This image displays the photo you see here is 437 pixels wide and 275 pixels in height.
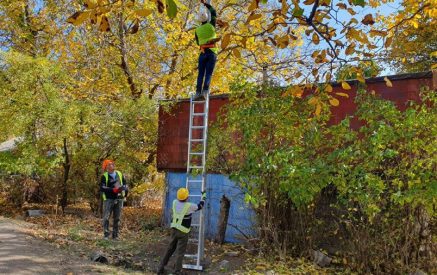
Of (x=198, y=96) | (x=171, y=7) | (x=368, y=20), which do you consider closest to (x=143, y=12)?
(x=171, y=7)

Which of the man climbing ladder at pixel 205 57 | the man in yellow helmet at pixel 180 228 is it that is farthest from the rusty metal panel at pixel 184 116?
the man in yellow helmet at pixel 180 228

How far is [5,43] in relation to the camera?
72.8ft

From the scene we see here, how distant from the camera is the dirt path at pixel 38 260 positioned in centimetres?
796

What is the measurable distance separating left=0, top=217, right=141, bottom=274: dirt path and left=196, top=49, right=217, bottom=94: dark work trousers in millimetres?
4184

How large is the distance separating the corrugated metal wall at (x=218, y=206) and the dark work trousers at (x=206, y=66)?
263 cm

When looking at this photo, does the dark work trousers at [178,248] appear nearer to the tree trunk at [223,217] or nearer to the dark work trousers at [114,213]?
the tree trunk at [223,217]

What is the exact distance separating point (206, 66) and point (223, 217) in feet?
12.5

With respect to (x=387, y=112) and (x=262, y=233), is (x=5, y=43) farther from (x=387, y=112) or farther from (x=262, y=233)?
(x=387, y=112)

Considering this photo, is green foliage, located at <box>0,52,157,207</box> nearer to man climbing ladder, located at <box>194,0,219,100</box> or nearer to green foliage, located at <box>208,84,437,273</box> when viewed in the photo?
man climbing ladder, located at <box>194,0,219,100</box>

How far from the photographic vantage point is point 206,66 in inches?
380

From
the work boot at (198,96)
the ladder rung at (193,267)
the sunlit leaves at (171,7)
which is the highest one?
the work boot at (198,96)

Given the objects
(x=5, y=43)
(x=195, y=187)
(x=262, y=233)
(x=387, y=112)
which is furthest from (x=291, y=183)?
(x=5, y=43)

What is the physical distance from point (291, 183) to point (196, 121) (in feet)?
15.7

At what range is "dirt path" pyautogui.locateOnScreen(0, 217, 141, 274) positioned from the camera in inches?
313
